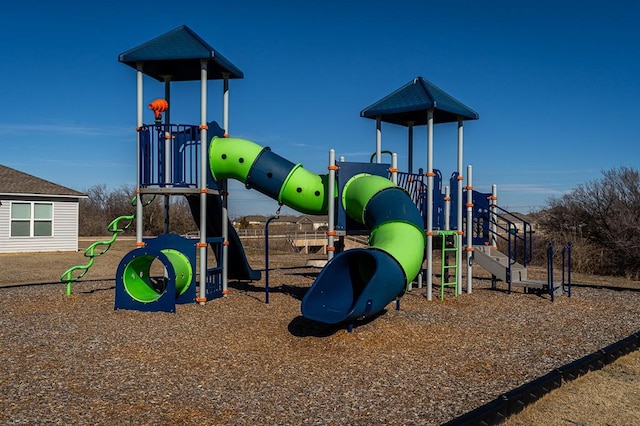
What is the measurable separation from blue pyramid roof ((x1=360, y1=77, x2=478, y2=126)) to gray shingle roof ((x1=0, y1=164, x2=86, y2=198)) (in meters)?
18.3

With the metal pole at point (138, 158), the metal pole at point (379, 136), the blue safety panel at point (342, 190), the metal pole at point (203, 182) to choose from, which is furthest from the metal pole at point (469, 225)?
the metal pole at point (138, 158)

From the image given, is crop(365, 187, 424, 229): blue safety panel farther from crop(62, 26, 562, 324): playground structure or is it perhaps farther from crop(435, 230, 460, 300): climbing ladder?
crop(435, 230, 460, 300): climbing ladder

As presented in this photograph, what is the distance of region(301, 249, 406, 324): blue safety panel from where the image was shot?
27.4 ft

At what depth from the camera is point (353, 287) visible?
10.2 m

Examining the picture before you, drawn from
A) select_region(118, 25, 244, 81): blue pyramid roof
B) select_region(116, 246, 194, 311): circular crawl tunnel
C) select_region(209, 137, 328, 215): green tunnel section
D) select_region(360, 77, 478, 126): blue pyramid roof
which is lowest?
select_region(116, 246, 194, 311): circular crawl tunnel

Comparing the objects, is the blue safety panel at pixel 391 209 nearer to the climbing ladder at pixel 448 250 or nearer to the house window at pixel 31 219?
the climbing ladder at pixel 448 250

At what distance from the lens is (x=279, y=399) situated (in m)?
6.06

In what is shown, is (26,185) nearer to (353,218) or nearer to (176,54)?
(176,54)

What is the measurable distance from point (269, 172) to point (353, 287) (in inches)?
123

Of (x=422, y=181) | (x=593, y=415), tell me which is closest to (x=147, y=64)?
(x=422, y=181)

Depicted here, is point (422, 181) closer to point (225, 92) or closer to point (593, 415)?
point (225, 92)

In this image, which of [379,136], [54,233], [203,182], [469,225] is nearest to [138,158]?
[203,182]

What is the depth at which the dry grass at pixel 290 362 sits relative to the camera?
5.70m

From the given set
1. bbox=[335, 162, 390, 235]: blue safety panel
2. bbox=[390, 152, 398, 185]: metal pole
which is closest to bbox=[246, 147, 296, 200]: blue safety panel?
bbox=[335, 162, 390, 235]: blue safety panel
